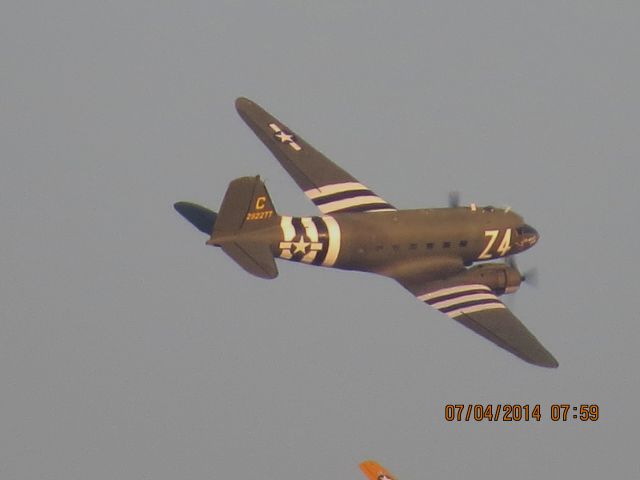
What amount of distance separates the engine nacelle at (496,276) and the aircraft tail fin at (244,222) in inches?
389

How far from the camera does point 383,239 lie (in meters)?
74.3

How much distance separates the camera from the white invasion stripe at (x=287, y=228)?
7267cm

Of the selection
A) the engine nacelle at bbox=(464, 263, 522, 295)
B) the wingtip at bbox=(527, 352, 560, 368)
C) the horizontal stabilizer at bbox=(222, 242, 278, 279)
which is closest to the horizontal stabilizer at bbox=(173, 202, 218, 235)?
the horizontal stabilizer at bbox=(222, 242, 278, 279)

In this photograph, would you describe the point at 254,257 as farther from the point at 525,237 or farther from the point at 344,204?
the point at 525,237

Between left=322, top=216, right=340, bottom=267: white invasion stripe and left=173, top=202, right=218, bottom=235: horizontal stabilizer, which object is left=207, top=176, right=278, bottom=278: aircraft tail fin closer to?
left=322, top=216, right=340, bottom=267: white invasion stripe

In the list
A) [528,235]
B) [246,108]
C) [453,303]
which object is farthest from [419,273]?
[246,108]

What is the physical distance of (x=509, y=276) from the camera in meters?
77.1

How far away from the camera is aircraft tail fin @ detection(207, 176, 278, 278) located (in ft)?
230

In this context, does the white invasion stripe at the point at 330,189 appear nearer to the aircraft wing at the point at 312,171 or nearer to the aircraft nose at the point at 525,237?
the aircraft wing at the point at 312,171

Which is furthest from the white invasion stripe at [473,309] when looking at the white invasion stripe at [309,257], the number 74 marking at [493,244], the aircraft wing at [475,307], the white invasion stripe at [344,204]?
the white invasion stripe at [344,204]

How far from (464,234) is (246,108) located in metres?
12.3

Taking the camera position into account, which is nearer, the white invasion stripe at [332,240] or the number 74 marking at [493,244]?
the white invasion stripe at [332,240]

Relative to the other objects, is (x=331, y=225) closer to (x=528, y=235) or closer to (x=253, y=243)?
(x=253, y=243)

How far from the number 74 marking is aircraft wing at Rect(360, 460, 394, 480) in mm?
→ 14183
